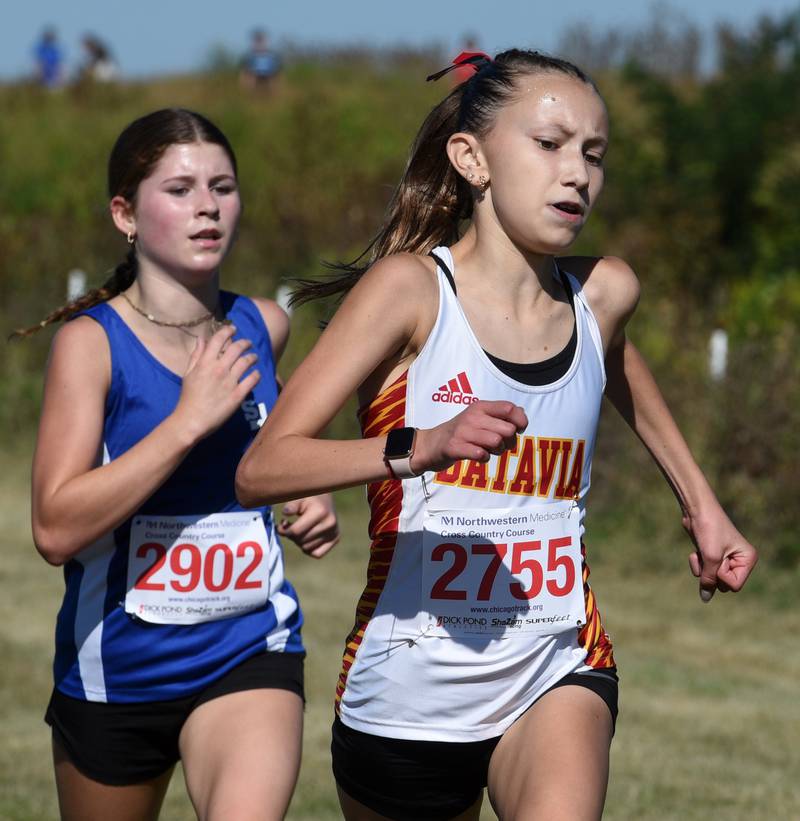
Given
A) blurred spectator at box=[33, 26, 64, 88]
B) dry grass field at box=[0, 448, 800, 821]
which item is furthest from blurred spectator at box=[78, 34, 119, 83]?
dry grass field at box=[0, 448, 800, 821]

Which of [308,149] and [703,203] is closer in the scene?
[703,203]

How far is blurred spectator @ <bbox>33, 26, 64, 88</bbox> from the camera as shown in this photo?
28.0 meters

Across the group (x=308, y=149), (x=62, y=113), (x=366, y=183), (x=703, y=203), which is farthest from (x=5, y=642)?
(x=62, y=113)

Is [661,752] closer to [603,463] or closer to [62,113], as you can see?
[603,463]

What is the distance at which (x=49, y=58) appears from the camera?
28891 mm

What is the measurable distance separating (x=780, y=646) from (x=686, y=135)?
8768mm

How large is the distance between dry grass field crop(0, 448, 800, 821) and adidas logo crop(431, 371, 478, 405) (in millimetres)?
2659

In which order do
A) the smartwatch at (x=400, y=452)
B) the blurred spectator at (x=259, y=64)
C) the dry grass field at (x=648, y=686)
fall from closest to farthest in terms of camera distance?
the smartwatch at (x=400, y=452) < the dry grass field at (x=648, y=686) < the blurred spectator at (x=259, y=64)

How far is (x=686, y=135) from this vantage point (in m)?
15.6

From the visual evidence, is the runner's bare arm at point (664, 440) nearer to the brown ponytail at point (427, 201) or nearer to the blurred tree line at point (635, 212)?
the brown ponytail at point (427, 201)

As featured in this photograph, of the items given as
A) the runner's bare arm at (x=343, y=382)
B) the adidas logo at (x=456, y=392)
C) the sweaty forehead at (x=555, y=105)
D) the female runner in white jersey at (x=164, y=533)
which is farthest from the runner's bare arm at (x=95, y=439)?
the sweaty forehead at (x=555, y=105)

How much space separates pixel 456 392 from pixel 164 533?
88cm

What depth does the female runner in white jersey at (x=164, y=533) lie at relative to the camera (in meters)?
3.25

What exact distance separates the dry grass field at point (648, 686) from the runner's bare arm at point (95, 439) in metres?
2.09
